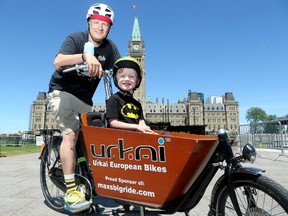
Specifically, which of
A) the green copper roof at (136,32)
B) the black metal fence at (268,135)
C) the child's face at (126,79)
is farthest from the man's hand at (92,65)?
the green copper roof at (136,32)

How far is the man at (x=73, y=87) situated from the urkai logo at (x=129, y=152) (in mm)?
473

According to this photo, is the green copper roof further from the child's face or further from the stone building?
the child's face

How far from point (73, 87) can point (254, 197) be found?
1.96 m

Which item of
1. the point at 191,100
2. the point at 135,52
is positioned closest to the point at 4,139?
the point at 135,52

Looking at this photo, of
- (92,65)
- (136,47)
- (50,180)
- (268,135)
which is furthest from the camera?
(136,47)

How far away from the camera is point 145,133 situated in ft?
6.50

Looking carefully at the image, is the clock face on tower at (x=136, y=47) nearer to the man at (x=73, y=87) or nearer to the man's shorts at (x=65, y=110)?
the man at (x=73, y=87)

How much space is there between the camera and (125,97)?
8.09 feet

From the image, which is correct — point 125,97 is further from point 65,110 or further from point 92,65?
point 65,110

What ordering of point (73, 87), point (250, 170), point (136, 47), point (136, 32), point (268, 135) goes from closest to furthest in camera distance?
point (250, 170) → point (73, 87) → point (268, 135) → point (136, 47) → point (136, 32)

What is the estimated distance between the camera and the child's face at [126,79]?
8.09 feet

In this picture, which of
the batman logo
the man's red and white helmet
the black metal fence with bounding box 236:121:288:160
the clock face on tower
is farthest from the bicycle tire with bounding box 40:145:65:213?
the clock face on tower

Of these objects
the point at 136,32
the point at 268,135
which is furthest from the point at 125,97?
the point at 136,32

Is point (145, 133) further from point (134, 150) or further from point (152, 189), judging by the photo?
point (152, 189)
